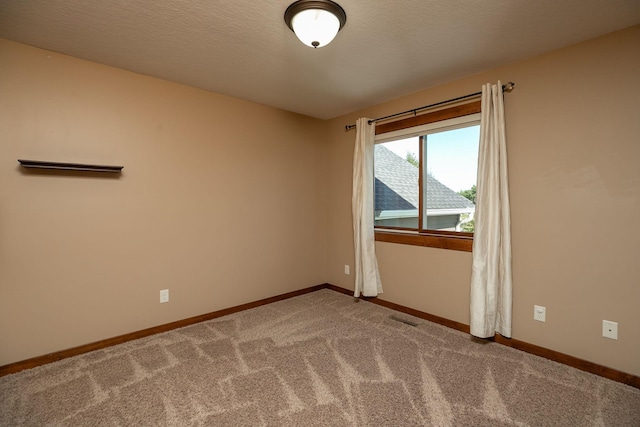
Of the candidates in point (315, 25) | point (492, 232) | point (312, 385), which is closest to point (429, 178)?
point (492, 232)

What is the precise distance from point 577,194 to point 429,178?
49.5 inches

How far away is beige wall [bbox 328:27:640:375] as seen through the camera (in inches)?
80.1

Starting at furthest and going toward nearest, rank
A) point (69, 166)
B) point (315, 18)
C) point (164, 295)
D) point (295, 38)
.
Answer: point (164, 295), point (69, 166), point (295, 38), point (315, 18)

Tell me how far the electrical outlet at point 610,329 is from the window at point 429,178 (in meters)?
1.04

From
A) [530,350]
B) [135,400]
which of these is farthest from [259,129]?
[530,350]

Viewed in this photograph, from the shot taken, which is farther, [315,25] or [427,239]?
[427,239]

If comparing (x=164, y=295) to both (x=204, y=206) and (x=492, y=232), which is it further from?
(x=492, y=232)

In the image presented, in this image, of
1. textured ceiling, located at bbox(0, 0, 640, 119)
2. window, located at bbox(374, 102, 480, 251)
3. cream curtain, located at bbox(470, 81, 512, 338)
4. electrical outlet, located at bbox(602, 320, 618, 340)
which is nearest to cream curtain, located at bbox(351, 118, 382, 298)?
window, located at bbox(374, 102, 480, 251)

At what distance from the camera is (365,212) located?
353cm

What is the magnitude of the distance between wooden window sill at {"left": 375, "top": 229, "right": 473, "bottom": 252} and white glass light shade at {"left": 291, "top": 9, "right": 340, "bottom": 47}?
2121 mm

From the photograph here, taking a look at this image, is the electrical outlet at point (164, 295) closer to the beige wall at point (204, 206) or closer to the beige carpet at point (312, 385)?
the beige wall at point (204, 206)

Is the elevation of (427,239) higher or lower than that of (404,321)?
higher

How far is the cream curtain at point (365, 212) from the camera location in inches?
139

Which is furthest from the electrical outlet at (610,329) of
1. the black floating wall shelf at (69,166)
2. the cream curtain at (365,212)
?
the black floating wall shelf at (69,166)
